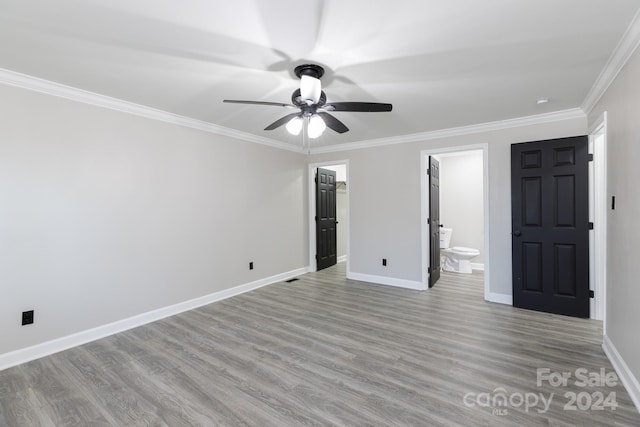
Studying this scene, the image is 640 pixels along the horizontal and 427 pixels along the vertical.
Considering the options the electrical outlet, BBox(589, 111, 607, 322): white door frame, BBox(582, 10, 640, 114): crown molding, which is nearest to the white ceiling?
BBox(582, 10, 640, 114): crown molding

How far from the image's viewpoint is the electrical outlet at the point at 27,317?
2523 millimetres

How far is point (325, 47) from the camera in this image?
6.73 feet

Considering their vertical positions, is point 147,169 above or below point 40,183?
above

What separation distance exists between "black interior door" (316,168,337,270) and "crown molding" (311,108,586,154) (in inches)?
28.1

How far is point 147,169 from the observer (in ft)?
10.9

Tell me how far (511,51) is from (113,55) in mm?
2895

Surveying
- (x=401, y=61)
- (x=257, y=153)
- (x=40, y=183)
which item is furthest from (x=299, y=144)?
(x=40, y=183)

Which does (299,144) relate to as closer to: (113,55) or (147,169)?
(147,169)

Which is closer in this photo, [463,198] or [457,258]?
[457,258]

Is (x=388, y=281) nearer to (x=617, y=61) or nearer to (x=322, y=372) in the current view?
(x=322, y=372)

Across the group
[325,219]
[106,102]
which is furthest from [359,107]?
[325,219]

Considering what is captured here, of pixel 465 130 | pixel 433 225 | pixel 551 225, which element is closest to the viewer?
pixel 551 225

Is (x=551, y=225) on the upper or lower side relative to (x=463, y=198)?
lower

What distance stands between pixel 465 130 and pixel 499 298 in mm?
2291
